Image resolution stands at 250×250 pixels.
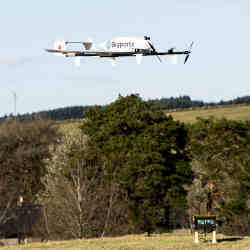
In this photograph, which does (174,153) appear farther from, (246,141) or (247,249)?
(247,249)

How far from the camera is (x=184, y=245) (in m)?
34.8

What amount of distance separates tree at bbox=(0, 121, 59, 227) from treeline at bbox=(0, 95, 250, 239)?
1174 inches

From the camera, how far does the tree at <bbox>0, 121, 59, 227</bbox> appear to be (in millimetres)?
115312

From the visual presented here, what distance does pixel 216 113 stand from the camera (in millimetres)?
137125

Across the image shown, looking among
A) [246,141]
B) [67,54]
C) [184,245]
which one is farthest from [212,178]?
[67,54]

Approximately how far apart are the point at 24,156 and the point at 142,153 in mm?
51076

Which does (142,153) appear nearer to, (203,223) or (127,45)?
(203,223)

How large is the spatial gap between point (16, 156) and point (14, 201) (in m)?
10.7

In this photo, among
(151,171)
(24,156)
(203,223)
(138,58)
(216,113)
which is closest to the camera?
(138,58)

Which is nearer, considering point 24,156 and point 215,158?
A: point 215,158

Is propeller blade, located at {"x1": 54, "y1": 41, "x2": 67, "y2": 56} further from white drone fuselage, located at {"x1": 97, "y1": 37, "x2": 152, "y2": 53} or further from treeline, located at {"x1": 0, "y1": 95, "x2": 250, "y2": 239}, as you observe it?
treeline, located at {"x1": 0, "y1": 95, "x2": 250, "y2": 239}

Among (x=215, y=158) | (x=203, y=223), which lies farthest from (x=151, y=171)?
(x=203, y=223)

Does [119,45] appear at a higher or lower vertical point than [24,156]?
lower

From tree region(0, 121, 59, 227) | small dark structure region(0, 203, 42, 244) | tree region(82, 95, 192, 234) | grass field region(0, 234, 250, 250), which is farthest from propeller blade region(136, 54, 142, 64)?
tree region(0, 121, 59, 227)
